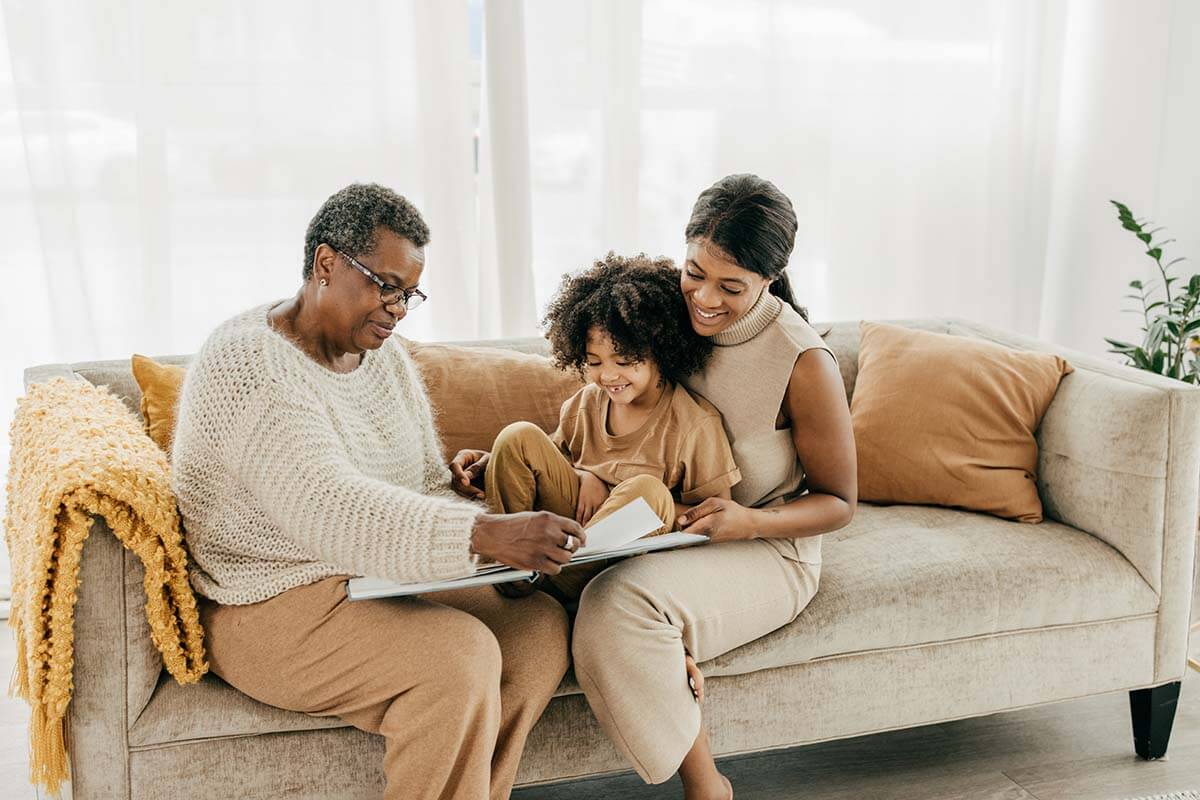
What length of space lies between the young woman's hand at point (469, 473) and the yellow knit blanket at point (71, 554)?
0.49 m

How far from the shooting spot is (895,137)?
11.0 ft

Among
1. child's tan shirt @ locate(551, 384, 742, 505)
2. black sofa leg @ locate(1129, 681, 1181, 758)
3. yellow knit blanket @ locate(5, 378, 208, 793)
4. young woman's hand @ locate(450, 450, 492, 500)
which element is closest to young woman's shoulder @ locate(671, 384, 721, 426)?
child's tan shirt @ locate(551, 384, 742, 505)

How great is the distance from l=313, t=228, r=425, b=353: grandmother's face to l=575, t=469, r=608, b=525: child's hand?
0.44m

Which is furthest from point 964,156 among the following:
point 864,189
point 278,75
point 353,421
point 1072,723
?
point 353,421

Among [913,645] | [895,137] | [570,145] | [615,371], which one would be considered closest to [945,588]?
[913,645]

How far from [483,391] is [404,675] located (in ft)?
2.65

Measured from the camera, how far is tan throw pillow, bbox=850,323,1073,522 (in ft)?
7.50

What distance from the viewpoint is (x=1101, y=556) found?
2139 millimetres

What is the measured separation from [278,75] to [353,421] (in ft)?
4.64

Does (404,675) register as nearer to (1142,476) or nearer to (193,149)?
(1142,476)

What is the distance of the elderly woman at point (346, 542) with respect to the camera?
1564mm

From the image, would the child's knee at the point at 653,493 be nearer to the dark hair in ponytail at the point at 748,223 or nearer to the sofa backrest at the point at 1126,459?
the dark hair in ponytail at the point at 748,223

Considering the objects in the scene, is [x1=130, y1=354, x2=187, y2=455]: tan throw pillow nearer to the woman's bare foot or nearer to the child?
the child

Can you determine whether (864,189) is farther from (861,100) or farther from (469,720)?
(469,720)
